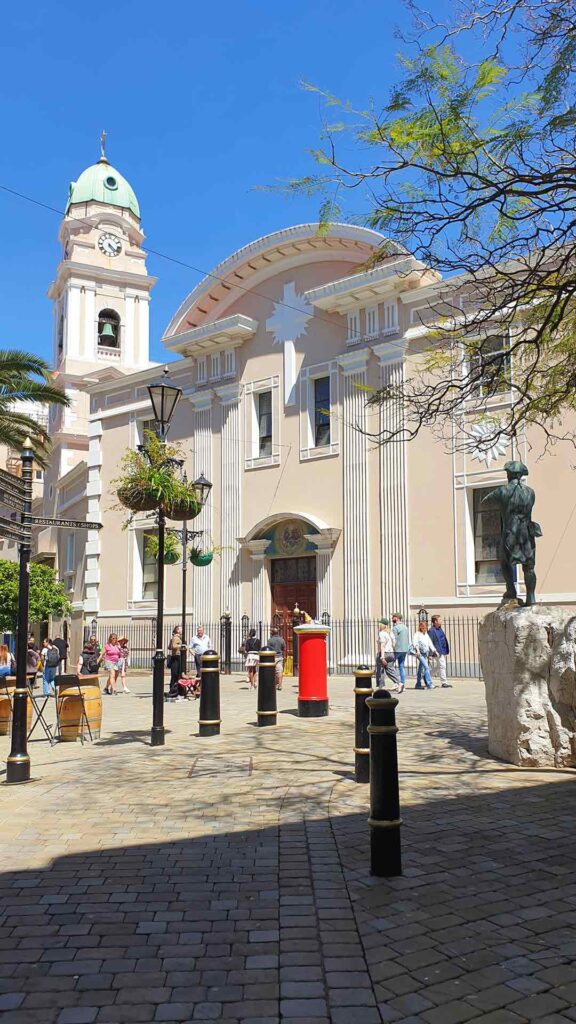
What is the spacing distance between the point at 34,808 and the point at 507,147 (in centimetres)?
715

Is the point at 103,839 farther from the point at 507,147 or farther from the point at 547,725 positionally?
the point at 507,147

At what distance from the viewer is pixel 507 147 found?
7.56m

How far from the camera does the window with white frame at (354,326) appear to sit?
80.0 feet

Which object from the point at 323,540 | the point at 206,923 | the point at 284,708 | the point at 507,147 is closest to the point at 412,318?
the point at 323,540

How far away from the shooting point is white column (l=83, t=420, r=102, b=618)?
31375 mm

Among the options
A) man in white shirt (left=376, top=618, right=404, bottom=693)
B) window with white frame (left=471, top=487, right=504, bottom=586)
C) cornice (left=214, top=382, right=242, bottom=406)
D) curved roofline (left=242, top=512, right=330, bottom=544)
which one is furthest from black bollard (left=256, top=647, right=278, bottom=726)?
cornice (left=214, top=382, right=242, bottom=406)

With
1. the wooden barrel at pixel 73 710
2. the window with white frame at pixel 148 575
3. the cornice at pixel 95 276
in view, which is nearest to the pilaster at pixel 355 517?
the window with white frame at pixel 148 575

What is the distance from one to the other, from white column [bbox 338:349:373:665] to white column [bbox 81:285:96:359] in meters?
24.3

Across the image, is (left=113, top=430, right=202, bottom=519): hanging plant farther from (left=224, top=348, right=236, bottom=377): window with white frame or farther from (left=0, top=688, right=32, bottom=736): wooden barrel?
(left=224, top=348, right=236, bottom=377): window with white frame

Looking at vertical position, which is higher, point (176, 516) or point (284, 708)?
point (176, 516)

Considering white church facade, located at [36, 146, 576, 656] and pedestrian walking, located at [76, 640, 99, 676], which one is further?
white church facade, located at [36, 146, 576, 656]

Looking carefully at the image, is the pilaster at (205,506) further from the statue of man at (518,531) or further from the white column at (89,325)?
the white column at (89,325)

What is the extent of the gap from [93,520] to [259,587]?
30.1 feet

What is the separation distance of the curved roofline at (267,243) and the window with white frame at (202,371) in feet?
4.73
